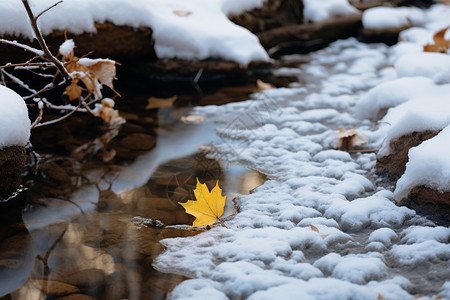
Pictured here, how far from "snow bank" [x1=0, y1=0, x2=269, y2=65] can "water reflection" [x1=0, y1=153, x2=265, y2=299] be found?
4.27ft

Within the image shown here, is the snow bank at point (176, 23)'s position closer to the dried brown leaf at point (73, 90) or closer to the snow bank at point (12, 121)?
the dried brown leaf at point (73, 90)

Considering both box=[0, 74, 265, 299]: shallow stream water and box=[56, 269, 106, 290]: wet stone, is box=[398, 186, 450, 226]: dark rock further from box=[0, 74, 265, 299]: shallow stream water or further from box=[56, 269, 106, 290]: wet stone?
box=[56, 269, 106, 290]: wet stone

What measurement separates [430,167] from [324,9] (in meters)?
3.82

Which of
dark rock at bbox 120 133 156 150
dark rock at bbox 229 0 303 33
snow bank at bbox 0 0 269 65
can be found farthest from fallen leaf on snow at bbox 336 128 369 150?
dark rock at bbox 229 0 303 33

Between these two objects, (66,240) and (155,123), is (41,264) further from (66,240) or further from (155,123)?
(155,123)

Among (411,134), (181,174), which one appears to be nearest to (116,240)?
(181,174)

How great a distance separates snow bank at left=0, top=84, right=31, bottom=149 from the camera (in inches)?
68.6

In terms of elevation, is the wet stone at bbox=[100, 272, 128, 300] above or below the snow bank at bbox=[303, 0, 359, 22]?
above

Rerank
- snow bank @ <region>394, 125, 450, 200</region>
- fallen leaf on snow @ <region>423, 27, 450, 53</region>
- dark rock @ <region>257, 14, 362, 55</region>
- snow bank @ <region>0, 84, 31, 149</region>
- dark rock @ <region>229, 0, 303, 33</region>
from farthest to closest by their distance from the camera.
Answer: dark rock @ <region>257, 14, 362, 55</region> < dark rock @ <region>229, 0, 303, 33</region> < fallen leaf on snow @ <region>423, 27, 450, 53</region> < snow bank @ <region>0, 84, 31, 149</region> < snow bank @ <region>394, 125, 450, 200</region>

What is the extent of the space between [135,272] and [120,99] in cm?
193

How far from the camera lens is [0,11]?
240cm

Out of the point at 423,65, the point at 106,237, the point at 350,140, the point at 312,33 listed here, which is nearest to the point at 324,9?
the point at 312,33

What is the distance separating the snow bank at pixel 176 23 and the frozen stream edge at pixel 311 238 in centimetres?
114

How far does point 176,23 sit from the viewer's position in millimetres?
3410
